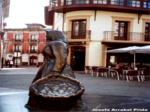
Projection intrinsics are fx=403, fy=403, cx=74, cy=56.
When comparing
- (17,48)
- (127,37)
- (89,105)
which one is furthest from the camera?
(17,48)

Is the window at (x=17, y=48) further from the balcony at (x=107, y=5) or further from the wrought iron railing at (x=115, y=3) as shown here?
the wrought iron railing at (x=115, y=3)

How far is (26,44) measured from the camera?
3059 inches

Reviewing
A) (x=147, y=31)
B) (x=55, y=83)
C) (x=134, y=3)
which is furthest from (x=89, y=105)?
(x=147, y=31)

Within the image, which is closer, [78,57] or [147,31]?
[78,57]

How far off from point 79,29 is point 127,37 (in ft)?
14.3

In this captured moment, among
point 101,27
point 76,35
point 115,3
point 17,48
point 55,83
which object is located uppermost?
point 115,3

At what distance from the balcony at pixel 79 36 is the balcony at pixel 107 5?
2.10 metres

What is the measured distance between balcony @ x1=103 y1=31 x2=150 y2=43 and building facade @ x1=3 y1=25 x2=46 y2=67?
135ft

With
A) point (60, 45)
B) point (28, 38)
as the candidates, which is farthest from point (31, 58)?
point (60, 45)

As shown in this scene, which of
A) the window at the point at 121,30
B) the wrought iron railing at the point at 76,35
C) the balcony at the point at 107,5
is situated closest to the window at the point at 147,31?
the balcony at the point at 107,5

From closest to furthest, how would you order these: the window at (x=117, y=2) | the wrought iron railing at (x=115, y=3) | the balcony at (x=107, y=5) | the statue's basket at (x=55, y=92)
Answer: the statue's basket at (x=55, y=92) < the balcony at (x=107, y=5) < the wrought iron railing at (x=115, y=3) < the window at (x=117, y=2)

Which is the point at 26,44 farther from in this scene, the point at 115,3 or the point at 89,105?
the point at 89,105

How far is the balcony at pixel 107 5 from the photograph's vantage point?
34844 mm

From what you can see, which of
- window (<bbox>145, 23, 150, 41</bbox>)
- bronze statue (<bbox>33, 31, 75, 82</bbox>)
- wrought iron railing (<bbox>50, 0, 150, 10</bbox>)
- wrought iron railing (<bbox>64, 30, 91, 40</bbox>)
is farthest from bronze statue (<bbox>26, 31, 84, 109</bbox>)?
window (<bbox>145, 23, 150, 41</bbox>)
